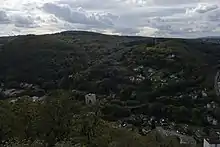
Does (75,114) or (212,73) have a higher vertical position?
(75,114)

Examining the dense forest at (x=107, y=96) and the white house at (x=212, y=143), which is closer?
the dense forest at (x=107, y=96)

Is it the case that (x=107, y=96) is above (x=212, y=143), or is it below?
below

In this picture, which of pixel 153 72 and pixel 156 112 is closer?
pixel 156 112

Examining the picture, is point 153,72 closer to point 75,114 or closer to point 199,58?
point 199,58

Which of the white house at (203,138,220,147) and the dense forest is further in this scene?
the white house at (203,138,220,147)

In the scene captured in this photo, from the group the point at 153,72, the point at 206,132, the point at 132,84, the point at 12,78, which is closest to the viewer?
the point at 206,132

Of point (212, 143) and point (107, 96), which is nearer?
point (212, 143)

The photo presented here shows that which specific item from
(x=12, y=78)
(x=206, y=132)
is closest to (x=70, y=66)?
(x=12, y=78)

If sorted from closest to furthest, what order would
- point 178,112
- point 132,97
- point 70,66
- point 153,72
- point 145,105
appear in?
point 178,112 → point 145,105 → point 132,97 → point 153,72 → point 70,66
